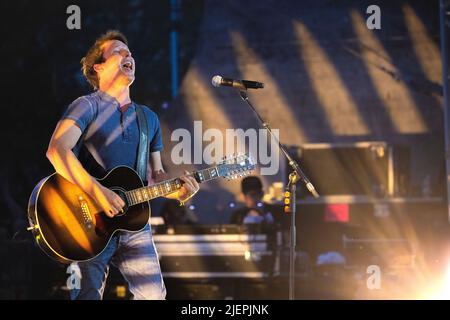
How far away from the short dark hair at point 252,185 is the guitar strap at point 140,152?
3.78m

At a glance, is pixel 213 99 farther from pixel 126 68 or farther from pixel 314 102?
pixel 126 68

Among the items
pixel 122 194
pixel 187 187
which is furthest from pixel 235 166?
pixel 122 194

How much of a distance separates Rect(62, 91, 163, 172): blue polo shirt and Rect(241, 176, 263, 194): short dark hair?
3.90 m

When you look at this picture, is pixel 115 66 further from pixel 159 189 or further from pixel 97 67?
pixel 159 189

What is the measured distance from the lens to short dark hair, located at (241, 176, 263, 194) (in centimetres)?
832

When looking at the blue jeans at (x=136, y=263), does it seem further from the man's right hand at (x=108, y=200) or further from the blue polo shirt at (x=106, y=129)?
the blue polo shirt at (x=106, y=129)

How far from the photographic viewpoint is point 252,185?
8438mm

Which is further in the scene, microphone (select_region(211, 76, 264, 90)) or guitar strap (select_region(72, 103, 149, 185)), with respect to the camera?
microphone (select_region(211, 76, 264, 90))

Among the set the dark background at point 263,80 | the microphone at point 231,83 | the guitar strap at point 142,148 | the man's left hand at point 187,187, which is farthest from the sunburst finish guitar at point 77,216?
the dark background at point 263,80

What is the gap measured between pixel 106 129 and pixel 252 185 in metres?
4.17

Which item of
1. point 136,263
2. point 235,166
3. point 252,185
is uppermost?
point 252,185

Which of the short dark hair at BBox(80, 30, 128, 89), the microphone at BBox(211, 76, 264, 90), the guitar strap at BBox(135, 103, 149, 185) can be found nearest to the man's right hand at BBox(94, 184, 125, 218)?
the guitar strap at BBox(135, 103, 149, 185)

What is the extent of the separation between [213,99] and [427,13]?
9.45ft

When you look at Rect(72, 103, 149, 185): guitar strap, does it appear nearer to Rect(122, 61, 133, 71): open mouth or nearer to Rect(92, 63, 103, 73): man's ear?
Rect(122, 61, 133, 71): open mouth
